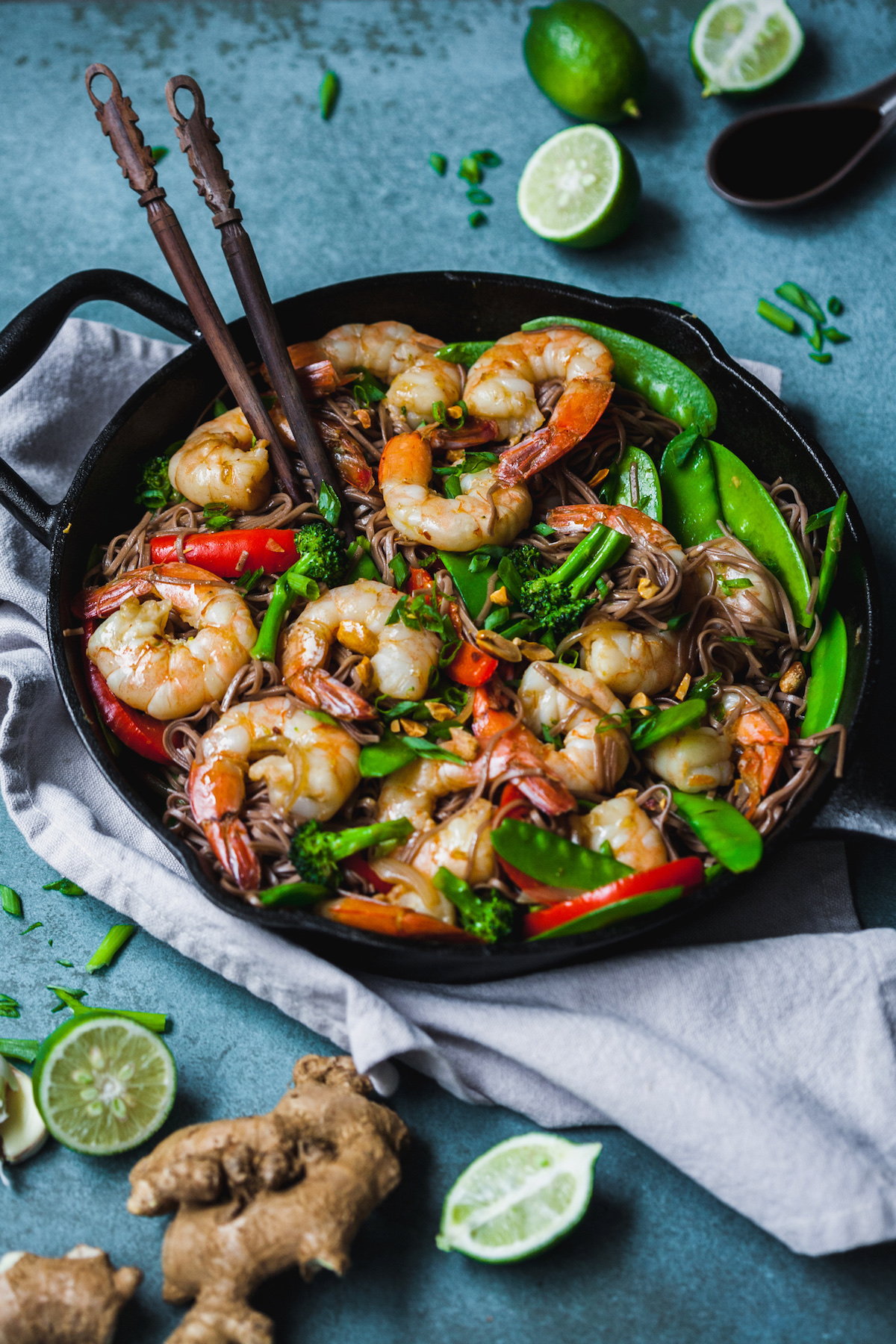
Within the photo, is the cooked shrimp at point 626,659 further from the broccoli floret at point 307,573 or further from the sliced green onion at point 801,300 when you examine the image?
the sliced green onion at point 801,300

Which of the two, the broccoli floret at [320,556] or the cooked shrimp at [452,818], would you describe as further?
the broccoli floret at [320,556]

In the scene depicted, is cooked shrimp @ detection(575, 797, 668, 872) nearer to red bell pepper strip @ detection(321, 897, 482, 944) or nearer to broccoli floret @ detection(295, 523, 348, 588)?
Result: red bell pepper strip @ detection(321, 897, 482, 944)

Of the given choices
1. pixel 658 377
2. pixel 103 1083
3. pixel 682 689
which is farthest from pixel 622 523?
pixel 103 1083

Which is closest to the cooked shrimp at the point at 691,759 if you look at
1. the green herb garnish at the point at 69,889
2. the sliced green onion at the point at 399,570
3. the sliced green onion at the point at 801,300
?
the sliced green onion at the point at 399,570

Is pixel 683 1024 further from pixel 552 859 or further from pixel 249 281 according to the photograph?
pixel 249 281

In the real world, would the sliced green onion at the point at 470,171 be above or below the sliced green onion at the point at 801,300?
above

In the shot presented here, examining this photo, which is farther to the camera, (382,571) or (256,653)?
(382,571)

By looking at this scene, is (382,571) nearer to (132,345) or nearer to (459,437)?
(459,437)

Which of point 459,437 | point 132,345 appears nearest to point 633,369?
point 459,437
